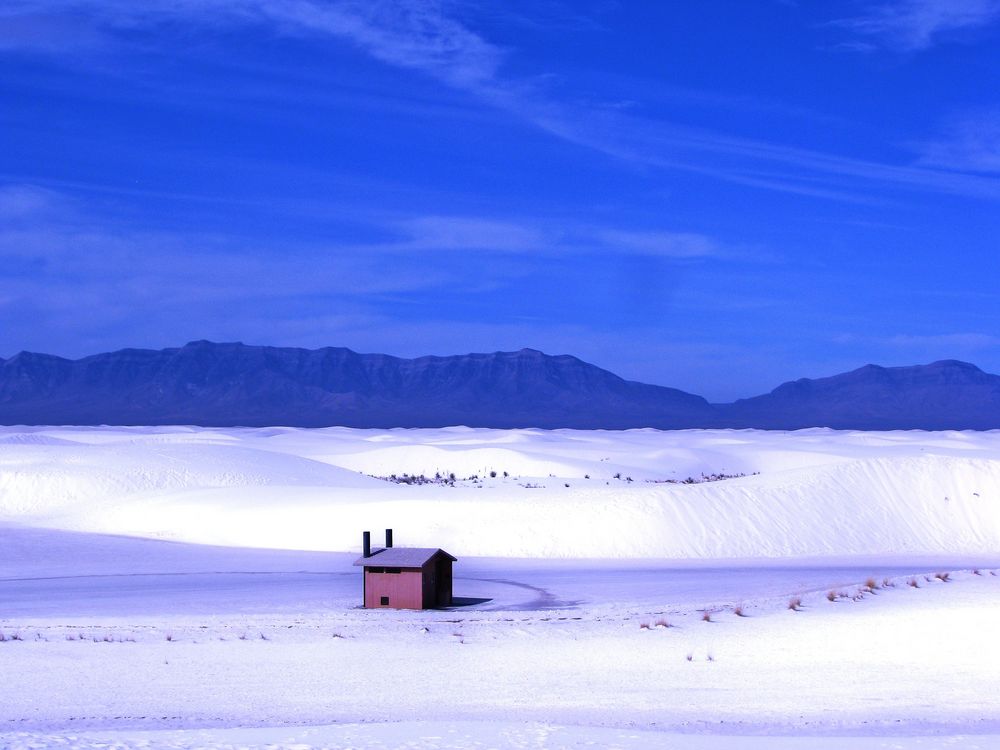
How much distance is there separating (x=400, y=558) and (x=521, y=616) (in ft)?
9.01

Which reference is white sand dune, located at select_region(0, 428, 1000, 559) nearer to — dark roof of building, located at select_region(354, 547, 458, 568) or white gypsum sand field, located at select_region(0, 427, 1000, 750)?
white gypsum sand field, located at select_region(0, 427, 1000, 750)

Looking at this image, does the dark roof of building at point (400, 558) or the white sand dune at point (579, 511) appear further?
the white sand dune at point (579, 511)

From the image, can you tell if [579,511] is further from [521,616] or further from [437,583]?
[521,616]

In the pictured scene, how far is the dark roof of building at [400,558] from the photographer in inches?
795

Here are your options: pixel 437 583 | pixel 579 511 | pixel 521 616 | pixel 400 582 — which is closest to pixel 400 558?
pixel 400 582

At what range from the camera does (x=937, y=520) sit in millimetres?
33531

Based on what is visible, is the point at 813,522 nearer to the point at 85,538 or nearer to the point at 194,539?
the point at 194,539

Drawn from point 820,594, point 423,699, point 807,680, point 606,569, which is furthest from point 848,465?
point 423,699

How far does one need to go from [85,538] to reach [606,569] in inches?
603

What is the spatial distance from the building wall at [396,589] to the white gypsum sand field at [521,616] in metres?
0.75

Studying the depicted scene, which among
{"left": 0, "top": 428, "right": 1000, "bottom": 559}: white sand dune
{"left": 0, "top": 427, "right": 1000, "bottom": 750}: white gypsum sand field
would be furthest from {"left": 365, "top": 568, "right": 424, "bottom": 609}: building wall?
{"left": 0, "top": 428, "right": 1000, "bottom": 559}: white sand dune

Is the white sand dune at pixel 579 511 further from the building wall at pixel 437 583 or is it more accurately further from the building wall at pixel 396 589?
the building wall at pixel 396 589

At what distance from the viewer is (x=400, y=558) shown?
→ 2056 centimetres

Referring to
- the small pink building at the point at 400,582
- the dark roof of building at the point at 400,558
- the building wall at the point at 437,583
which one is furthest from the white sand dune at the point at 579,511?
the small pink building at the point at 400,582
